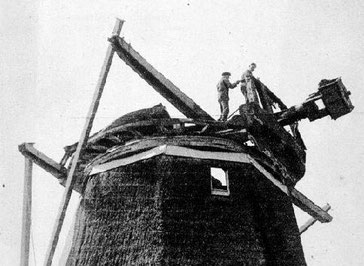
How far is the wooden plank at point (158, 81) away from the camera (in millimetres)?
8427

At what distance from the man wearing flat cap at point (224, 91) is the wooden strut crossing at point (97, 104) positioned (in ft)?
2.68

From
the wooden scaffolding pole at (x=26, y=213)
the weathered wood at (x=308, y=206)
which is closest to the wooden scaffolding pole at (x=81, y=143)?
the wooden scaffolding pole at (x=26, y=213)

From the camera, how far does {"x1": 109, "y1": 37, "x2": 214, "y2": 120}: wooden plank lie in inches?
332

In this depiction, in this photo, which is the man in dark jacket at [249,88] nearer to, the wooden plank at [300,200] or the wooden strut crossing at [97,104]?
the wooden strut crossing at [97,104]

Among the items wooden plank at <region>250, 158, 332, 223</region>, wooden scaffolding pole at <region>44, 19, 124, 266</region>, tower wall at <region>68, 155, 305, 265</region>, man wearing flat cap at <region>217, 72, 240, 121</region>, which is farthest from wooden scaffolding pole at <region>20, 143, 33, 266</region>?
wooden plank at <region>250, 158, 332, 223</region>

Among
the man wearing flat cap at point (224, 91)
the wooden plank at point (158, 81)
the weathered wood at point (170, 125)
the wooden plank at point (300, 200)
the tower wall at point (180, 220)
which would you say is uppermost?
the man wearing flat cap at point (224, 91)

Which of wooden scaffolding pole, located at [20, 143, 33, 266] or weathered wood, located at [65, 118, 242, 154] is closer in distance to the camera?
A: weathered wood, located at [65, 118, 242, 154]

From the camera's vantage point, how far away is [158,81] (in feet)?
28.8

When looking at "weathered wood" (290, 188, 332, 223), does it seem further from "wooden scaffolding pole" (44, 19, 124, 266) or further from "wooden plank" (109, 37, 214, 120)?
"wooden scaffolding pole" (44, 19, 124, 266)

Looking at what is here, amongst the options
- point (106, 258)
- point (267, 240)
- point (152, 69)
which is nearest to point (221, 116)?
point (152, 69)

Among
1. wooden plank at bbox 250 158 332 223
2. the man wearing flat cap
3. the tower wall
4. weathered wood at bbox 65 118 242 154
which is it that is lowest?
the tower wall

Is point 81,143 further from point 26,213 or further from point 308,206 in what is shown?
point 308,206

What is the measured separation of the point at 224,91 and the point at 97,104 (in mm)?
3088

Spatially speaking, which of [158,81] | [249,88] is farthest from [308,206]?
[158,81]
